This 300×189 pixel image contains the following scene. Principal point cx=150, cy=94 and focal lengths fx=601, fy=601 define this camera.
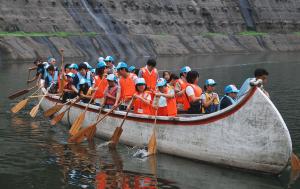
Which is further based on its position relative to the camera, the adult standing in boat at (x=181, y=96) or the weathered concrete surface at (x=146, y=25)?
the weathered concrete surface at (x=146, y=25)

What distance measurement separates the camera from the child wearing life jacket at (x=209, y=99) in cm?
1666

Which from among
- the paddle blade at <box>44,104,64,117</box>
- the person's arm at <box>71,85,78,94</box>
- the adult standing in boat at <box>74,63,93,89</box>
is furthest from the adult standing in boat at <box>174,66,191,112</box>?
the paddle blade at <box>44,104,64,117</box>

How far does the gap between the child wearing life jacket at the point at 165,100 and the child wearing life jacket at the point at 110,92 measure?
96.4 inches

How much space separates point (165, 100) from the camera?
16.3 metres

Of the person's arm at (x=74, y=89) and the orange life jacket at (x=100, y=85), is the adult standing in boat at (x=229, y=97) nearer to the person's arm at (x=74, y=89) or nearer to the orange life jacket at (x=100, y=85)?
the orange life jacket at (x=100, y=85)

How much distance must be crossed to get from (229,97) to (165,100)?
173cm

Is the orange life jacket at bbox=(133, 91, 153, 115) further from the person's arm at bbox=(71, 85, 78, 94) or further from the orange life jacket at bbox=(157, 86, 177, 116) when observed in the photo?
the person's arm at bbox=(71, 85, 78, 94)

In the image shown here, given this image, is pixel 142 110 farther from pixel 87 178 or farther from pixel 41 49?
pixel 41 49

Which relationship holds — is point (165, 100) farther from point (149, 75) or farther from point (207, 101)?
point (149, 75)

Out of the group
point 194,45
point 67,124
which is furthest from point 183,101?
point 194,45

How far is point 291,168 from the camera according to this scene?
1497 centimetres

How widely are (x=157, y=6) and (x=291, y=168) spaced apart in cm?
6094

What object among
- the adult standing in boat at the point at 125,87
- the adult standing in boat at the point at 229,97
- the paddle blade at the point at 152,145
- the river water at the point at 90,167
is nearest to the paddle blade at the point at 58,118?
the river water at the point at 90,167

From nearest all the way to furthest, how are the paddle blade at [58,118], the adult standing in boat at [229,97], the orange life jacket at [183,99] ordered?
the adult standing in boat at [229,97]
the orange life jacket at [183,99]
the paddle blade at [58,118]
